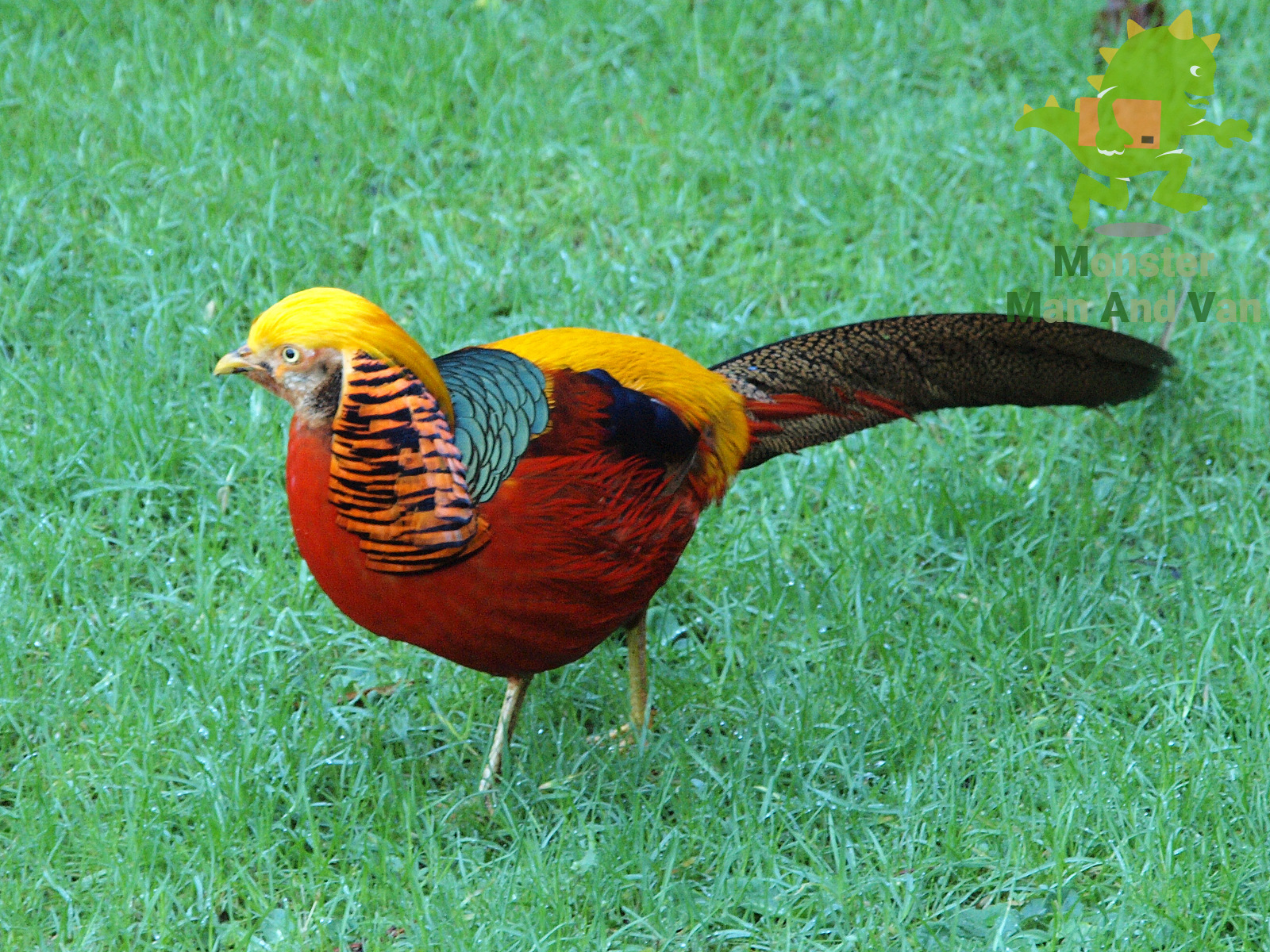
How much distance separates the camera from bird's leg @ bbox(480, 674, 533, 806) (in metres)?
2.56

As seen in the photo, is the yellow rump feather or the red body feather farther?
the yellow rump feather

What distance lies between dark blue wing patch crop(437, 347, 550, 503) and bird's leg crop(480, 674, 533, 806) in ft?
1.95

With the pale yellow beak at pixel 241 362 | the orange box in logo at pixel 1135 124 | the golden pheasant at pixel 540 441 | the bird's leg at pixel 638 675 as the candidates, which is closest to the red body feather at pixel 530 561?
the golden pheasant at pixel 540 441

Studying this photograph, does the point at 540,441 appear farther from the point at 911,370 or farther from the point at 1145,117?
the point at 1145,117

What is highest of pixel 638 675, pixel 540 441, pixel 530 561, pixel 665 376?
pixel 665 376

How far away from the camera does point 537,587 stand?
217cm

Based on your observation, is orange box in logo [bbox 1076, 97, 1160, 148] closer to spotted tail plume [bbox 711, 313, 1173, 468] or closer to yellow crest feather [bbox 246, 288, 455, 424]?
spotted tail plume [bbox 711, 313, 1173, 468]

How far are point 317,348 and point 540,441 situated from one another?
415 mm

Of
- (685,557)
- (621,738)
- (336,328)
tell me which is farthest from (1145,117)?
(336,328)

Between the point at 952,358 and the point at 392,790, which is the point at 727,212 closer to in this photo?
the point at 952,358

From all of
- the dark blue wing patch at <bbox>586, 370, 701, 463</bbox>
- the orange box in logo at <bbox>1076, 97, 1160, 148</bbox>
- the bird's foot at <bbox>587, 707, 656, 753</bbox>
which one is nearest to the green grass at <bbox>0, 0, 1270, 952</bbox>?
the bird's foot at <bbox>587, 707, 656, 753</bbox>

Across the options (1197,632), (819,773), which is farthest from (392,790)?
(1197,632)

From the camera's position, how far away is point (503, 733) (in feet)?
8.43

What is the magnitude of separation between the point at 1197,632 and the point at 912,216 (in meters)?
1.71
